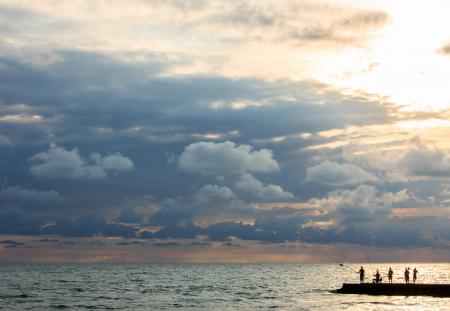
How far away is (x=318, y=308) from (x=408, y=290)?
1206cm

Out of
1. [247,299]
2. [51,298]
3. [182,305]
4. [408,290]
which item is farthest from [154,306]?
[408,290]

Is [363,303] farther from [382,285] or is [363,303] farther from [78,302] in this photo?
[78,302]

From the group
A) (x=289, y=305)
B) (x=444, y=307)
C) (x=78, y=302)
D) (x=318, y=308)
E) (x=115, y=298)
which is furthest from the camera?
(x=115, y=298)

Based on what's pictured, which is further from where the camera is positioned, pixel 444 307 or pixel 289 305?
pixel 289 305

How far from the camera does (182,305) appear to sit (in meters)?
79.6

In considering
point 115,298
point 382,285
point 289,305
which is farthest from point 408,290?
point 115,298

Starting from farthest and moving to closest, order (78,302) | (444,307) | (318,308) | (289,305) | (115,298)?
(115,298), (78,302), (289,305), (318,308), (444,307)

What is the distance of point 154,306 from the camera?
7875cm

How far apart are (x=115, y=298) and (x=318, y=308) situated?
120 feet

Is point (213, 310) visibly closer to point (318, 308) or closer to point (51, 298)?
point (318, 308)

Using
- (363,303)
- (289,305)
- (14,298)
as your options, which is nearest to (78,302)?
(14,298)

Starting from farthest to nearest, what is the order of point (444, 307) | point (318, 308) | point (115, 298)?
point (115, 298) < point (318, 308) < point (444, 307)

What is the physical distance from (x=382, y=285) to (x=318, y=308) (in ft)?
36.9

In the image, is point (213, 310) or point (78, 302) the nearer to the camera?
point (213, 310)
